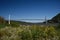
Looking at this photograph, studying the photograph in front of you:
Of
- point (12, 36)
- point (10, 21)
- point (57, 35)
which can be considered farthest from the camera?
point (10, 21)

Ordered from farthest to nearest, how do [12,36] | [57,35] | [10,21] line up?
[10,21]
[57,35]
[12,36]

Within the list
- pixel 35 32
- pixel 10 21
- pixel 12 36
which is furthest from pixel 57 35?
pixel 10 21

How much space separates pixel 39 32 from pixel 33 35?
53 cm

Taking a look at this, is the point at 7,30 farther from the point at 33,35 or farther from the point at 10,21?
the point at 10,21

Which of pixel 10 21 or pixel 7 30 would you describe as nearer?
pixel 7 30

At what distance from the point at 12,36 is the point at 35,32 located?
1538 mm

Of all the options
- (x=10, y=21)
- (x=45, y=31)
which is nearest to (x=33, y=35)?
(x=45, y=31)

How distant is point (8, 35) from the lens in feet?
45.2

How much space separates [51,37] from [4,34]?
3.11m

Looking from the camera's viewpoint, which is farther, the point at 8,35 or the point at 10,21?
the point at 10,21

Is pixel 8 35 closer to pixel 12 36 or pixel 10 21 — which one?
pixel 12 36

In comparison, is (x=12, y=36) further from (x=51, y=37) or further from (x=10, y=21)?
(x=10, y=21)

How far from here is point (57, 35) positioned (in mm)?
14359

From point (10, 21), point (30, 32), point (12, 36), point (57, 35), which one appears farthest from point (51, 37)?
point (10, 21)
